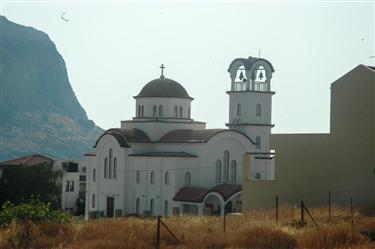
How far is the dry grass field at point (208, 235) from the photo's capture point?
1980 centimetres

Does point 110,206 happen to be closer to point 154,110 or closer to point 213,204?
point 154,110

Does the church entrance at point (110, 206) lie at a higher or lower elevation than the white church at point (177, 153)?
lower

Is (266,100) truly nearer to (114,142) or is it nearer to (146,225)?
(114,142)

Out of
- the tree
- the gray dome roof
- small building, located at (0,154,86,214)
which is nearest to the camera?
the gray dome roof

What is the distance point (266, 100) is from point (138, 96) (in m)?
7.89

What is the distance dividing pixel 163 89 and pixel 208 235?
1253 inches

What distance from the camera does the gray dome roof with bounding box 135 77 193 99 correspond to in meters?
52.1

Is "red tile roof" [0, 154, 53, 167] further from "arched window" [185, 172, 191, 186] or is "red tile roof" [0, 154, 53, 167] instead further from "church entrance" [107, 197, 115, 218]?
"arched window" [185, 172, 191, 186]

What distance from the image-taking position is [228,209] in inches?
1725

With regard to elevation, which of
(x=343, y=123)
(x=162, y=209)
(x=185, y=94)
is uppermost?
(x=185, y=94)

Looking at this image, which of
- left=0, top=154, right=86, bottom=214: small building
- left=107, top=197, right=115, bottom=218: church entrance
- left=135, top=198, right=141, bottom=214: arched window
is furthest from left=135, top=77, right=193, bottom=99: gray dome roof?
left=0, top=154, right=86, bottom=214: small building

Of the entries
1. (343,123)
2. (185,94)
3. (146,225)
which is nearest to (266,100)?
(185,94)

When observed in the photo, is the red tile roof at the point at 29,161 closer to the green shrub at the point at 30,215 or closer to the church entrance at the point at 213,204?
the church entrance at the point at 213,204

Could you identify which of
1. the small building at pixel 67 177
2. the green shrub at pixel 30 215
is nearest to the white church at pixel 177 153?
the small building at pixel 67 177
